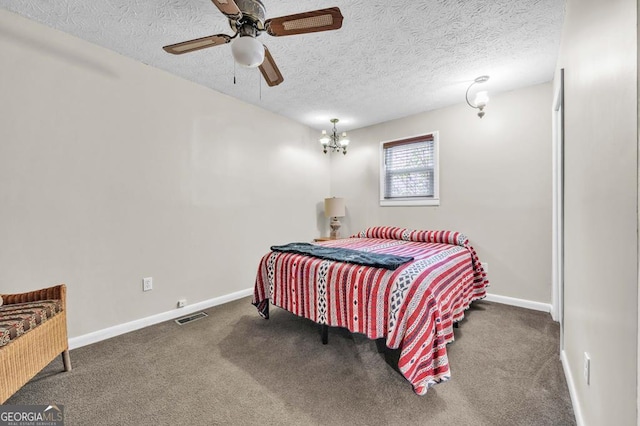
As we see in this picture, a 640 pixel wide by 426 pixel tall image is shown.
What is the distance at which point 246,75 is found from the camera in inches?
110

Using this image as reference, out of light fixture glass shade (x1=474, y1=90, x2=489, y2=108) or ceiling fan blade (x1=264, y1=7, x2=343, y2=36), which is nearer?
ceiling fan blade (x1=264, y1=7, x2=343, y2=36)

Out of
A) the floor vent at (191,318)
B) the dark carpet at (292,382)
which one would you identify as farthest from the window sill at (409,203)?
the floor vent at (191,318)

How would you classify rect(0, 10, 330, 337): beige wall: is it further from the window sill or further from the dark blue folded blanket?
the window sill

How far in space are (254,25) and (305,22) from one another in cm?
36

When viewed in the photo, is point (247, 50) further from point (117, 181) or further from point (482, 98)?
point (482, 98)

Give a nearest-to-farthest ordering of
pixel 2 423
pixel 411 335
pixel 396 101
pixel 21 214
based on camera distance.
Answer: pixel 2 423
pixel 411 335
pixel 21 214
pixel 396 101

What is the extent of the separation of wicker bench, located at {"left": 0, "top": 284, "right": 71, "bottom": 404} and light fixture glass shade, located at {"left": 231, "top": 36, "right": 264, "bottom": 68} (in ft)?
6.26

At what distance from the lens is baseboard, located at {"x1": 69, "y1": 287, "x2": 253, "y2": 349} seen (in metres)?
2.21

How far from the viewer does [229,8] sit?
53.9 inches

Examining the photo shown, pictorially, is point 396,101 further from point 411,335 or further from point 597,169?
point 411,335

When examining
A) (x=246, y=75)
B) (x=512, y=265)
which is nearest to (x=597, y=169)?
(x=512, y=265)

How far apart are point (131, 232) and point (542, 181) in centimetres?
429

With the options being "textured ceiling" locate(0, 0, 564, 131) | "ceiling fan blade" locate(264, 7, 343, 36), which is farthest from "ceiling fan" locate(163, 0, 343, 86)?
"textured ceiling" locate(0, 0, 564, 131)

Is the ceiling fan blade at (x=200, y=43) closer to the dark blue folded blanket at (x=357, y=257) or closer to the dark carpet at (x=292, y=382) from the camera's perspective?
the dark blue folded blanket at (x=357, y=257)
